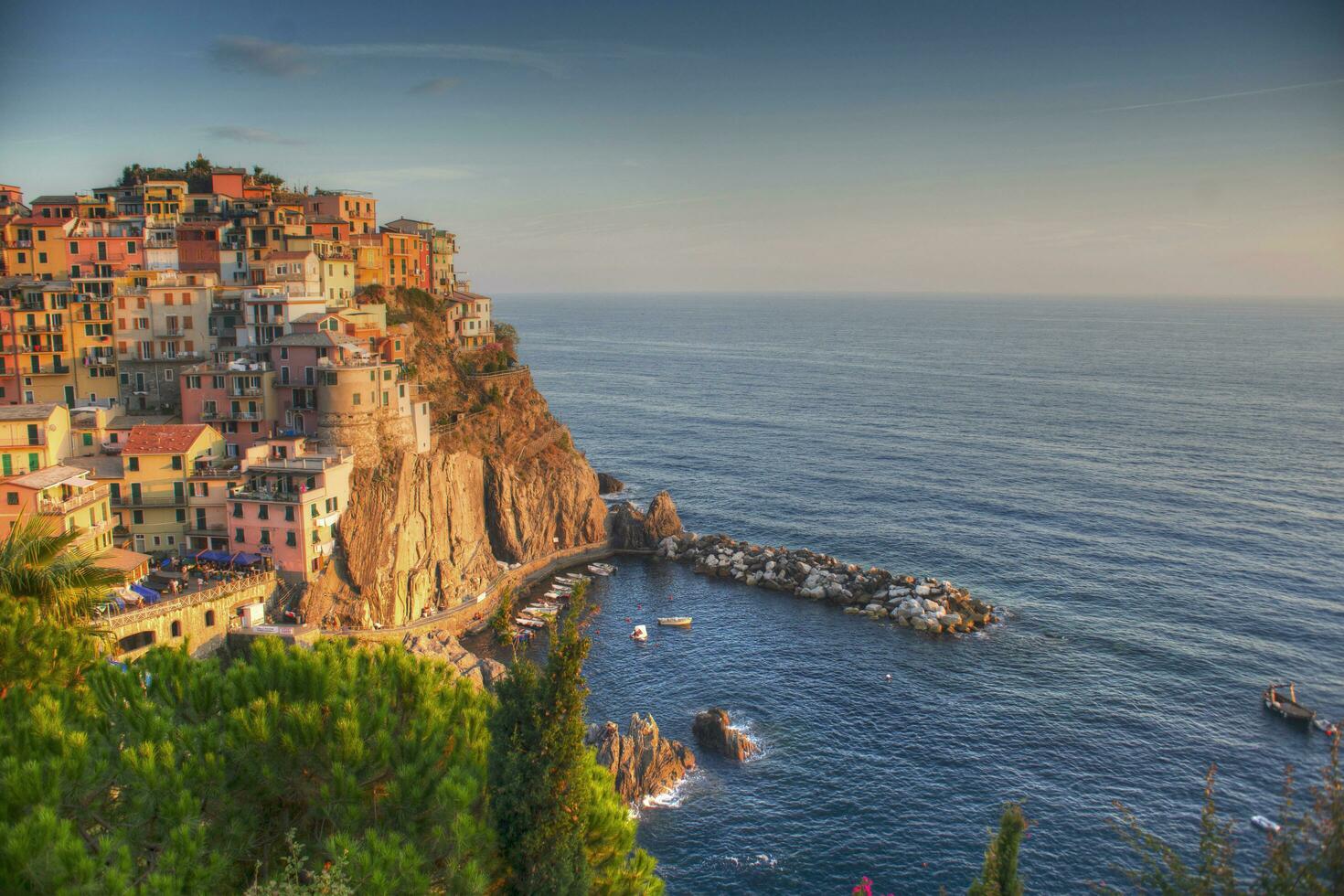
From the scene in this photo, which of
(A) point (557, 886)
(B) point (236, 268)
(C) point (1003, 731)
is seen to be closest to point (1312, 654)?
(C) point (1003, 731)

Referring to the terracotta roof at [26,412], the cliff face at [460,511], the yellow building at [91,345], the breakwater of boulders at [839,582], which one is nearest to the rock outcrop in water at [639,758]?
the cliff face at [460,511]

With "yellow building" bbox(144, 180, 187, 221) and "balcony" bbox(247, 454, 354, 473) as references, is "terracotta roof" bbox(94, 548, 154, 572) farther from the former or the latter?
"yellow building" bbox(144, 180, 187, 221)

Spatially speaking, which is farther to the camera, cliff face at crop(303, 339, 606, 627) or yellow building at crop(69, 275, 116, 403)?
yellow building at crop(69, 275, 116, 403)

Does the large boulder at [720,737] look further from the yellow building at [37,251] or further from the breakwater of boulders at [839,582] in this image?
the yellow building at [37,251]

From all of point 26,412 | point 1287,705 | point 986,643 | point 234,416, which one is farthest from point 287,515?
point 1287,705

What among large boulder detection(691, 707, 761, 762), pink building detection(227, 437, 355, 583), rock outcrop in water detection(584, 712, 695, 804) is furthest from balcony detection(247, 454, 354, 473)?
large boulder detection(691, 707, 761, 762)
